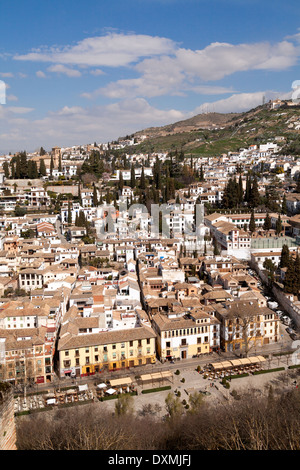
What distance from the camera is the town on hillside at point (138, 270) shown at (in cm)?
1454

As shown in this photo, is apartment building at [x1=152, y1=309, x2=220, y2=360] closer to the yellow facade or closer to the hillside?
the yellow facade

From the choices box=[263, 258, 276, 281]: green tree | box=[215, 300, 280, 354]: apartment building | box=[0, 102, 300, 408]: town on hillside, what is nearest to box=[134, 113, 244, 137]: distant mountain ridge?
box=[0, 102, 300, 408]: town on hillside

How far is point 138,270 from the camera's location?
71.8 ft

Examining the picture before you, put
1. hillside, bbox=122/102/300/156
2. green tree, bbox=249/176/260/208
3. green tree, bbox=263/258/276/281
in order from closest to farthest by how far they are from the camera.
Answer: green tree, bbox=263/258/276/281 < green tree, bbox=249/176/260/208 < hillside, bbox=122/102/300/156

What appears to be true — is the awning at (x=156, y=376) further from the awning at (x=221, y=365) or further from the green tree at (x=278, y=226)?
the green tree at (x=278, y=226)

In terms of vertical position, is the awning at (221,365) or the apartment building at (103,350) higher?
the apartment building at (103,350)

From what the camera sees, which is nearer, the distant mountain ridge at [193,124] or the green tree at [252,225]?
the green tree at [252,225]

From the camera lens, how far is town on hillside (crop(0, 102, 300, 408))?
14.5 meters

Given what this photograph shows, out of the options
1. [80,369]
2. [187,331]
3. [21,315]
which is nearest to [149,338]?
[187,331]

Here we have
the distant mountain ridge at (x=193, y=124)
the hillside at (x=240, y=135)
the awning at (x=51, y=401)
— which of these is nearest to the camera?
the awning at (x=51, y=401)

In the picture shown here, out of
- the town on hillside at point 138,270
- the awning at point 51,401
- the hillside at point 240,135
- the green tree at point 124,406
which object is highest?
the hillside at point 240,135

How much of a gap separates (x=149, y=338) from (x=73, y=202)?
63.9 feet

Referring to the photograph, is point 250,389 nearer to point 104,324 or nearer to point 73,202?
point 104,324

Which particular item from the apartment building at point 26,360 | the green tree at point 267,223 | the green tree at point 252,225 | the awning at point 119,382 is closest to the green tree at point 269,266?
the green tree at point 252,225
